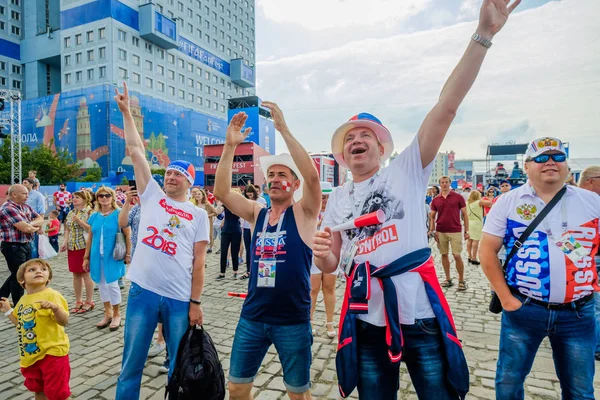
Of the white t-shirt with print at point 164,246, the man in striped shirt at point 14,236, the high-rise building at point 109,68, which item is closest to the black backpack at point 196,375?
the white t-shirt with print at point 164,246

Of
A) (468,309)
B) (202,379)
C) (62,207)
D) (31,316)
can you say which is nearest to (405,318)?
(202,379)

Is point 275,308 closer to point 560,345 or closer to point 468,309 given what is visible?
point 560,345

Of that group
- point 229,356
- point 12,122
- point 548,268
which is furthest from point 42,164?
point 548,268

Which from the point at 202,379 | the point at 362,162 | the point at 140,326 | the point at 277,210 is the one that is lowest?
the point at 202,379

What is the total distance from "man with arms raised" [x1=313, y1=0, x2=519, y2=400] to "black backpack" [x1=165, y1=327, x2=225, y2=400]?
3.83 feet

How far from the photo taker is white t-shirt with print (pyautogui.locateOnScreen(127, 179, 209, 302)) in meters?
2.88

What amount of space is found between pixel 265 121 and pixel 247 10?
42.6m

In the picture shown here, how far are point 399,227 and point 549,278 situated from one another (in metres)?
1.15

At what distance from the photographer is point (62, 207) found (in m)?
15.0

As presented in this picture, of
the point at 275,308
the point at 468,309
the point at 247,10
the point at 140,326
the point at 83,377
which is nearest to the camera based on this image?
the point at 275,308

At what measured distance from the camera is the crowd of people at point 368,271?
1.77 meters

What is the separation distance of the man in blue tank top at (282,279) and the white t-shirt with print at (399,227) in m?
0.66

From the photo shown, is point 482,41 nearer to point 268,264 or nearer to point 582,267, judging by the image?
point 582,267

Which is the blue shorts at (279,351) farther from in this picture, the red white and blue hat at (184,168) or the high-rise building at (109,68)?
the high-rise building at (109,68)
